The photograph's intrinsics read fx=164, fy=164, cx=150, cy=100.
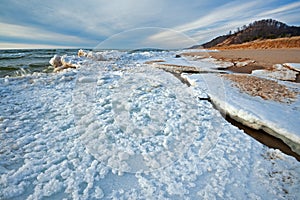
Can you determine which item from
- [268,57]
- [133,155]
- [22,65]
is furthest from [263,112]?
[22,65]

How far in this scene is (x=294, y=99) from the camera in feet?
11.9

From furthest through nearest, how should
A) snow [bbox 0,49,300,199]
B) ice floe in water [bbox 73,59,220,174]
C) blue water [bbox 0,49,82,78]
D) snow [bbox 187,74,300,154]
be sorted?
blue water [bbox 0,49,82,78], snow [bbox 187,74,300,154], ice floe in water [bbox 73,59,220,174], snow [bbox 0,49,300,199]

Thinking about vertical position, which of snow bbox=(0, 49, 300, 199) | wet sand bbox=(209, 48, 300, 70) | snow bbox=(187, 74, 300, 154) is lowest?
snow bbox=(0, 49, 300, 199)

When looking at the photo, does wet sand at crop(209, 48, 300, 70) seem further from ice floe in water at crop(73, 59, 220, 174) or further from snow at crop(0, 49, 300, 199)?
snow at crop(0, 49, 300, 199)

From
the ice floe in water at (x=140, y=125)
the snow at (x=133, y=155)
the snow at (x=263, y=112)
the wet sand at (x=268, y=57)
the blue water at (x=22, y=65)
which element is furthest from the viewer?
the wet sand at (x=268, y=57)

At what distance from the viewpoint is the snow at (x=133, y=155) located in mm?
1673

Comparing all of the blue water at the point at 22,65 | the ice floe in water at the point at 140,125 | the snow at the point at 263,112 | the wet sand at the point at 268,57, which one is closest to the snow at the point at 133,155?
the ice floe in water at the point at 140,125

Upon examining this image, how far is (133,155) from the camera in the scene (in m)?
2.15

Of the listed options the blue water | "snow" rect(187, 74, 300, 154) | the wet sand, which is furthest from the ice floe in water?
the wet sand

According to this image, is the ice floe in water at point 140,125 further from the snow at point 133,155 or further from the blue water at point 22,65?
the blue water at point 22,65

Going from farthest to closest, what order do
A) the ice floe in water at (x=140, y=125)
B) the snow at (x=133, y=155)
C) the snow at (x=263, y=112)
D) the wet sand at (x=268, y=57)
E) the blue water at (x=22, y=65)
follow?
the wet sand at (x=268, y=57) → the blue water at (x=22, y=65) → the snow at (x=263, y=112) → the ice floe in water at (x=140, y=125) → the snow at (x=133, y=155)

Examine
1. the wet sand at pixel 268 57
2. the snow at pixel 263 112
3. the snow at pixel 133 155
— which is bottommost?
the snow at pixel 133 155

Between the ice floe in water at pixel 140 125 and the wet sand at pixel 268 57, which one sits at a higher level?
the wet sand at pixel 268 57

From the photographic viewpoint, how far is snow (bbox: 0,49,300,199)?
1.67m
